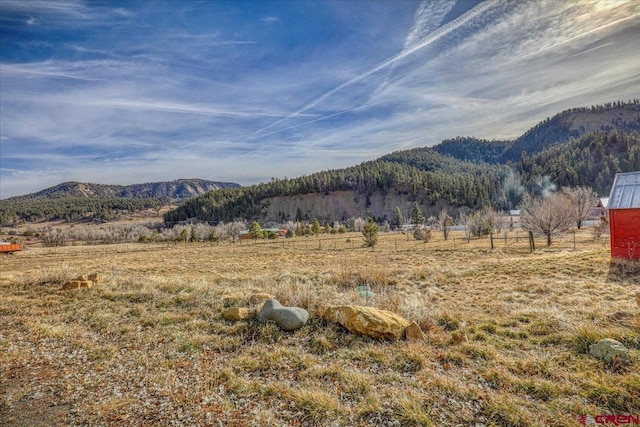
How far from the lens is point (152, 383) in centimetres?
543

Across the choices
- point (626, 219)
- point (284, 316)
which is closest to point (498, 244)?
point (626, 219)

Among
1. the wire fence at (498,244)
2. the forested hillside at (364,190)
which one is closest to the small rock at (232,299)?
the wire fence at (498,244)

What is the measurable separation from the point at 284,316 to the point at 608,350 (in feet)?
21.8

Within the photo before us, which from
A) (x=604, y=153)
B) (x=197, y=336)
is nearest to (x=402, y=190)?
(x=604, y=153)

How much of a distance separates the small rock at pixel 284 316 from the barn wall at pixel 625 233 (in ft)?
69.1

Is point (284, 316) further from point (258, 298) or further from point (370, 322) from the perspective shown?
point (258, 298)

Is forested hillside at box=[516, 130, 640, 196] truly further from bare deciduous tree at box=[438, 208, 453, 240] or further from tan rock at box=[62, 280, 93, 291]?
tan rock at box=[62, 280, 93, 291]

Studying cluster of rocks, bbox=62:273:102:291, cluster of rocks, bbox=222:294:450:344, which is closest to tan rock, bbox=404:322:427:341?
cluster of rocks, bbox=222:294:450:344

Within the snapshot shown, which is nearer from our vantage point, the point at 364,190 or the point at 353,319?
the point at 353,319

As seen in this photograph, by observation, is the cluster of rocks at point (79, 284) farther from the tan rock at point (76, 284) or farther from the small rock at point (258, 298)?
the small rock at point (258, 298)

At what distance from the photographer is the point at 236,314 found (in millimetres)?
8406

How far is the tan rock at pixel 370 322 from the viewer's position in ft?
23.0

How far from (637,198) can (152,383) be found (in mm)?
26352

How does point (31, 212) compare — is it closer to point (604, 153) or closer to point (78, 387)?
point (78, 387)
